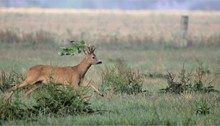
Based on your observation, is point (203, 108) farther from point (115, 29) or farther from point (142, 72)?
point (115, 29)

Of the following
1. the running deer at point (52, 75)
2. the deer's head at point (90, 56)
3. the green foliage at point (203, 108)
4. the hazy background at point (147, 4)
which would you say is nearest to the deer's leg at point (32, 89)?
the running deer at point (52, 75)

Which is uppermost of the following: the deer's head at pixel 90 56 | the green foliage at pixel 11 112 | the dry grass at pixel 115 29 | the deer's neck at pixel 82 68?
the dry grass at pixel 115 29

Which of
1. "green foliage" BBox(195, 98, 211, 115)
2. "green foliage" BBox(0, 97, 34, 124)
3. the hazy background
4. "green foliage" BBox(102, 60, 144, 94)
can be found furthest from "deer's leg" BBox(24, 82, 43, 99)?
the hazy background

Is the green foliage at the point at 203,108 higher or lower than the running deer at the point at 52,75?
lower

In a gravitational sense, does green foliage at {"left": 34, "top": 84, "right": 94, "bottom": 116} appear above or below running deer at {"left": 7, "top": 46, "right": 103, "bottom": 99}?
below

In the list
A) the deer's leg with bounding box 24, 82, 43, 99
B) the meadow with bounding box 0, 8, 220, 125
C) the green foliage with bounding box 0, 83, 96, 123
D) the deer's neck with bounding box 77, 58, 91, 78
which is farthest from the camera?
the deer's neck with bounding box 77, 58, 91, 78

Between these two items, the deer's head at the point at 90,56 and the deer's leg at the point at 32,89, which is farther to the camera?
the deer's head at the point at 90,56

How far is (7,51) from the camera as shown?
30.2 meters

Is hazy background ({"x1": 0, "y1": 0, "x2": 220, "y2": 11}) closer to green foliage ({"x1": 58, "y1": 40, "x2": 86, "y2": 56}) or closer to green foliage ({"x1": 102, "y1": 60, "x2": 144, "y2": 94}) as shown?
→ green foliage ({"x1": 102, "y1": 60, "x2": 144, "y2": 94})

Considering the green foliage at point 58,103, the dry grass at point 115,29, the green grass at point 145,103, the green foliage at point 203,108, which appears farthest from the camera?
the dry grass at point 115,29

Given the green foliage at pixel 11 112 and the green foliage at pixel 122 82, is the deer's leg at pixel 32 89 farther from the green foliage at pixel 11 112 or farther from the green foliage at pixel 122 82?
the green foliage at pixel 11 112

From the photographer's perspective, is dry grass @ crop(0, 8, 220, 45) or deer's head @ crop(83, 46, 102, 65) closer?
deer's head @ crop(83, 46, 102, 65)

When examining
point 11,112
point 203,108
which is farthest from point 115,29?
point 11,112

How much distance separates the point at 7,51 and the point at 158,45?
337 inches
